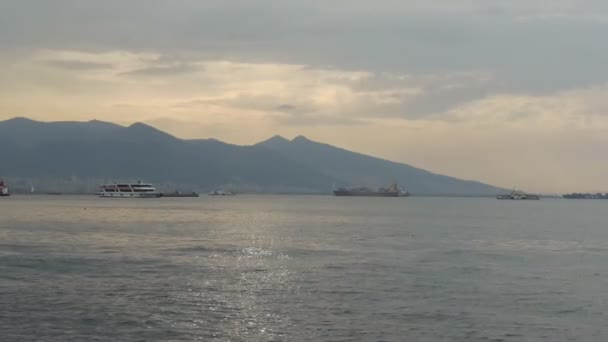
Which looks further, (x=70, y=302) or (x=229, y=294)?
(x=229, y=294)

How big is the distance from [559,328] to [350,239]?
44.3 meters

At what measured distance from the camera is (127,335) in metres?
26.0

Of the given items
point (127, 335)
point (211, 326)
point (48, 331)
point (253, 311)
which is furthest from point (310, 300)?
point (48, 331)

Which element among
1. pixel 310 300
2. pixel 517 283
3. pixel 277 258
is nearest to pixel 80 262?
pixel 277 258

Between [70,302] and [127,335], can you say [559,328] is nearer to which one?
[127,335]

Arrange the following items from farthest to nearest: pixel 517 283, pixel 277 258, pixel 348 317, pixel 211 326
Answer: pixel 277 258
pixel 517 283
pixel 348 317
pixel 211 326

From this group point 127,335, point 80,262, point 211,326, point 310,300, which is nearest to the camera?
point 127,335

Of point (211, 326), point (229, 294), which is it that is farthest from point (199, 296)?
point (211, 326)

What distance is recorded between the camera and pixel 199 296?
34250 millimetres

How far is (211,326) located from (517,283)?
20.9 meters

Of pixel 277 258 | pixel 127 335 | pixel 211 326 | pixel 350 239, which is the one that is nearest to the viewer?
pixel 127 335

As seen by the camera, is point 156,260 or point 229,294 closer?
point 229,294

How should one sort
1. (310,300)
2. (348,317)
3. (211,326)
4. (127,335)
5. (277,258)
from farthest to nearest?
(277,258)
(310,300)
(348,317)
(211,326)
(127,335)

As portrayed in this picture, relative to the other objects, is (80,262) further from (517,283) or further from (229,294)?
(517,283)
